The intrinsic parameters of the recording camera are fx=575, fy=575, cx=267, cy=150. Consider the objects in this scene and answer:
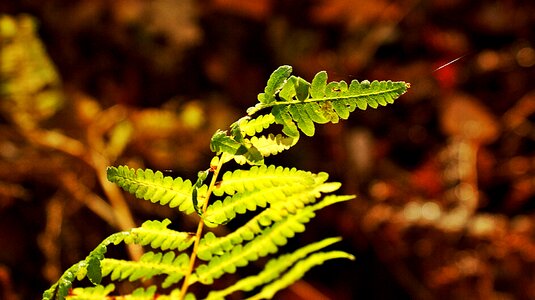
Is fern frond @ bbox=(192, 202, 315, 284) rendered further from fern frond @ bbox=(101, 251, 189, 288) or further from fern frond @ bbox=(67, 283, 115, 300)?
fern frond @ bbox=(67, 283, 115, 300)

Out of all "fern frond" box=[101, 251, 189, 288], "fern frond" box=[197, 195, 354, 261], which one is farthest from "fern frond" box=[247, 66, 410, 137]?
"fern frond" box=[101, 251, 189, 288]

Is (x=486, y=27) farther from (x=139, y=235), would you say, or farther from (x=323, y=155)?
(x=139, y=235)

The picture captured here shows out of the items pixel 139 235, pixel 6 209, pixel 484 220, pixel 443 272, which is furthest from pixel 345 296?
pixel 139 235

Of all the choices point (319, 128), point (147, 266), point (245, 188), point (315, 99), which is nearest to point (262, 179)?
point (245, 188)

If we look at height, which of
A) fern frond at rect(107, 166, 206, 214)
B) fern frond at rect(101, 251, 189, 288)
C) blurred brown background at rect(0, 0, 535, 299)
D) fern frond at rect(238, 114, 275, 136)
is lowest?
fern frond at rect(101, 251, 189, 288)

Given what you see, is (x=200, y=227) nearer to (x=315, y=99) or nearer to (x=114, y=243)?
(x=114, y=243)

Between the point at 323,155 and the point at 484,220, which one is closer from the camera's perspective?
the point at 484,220
